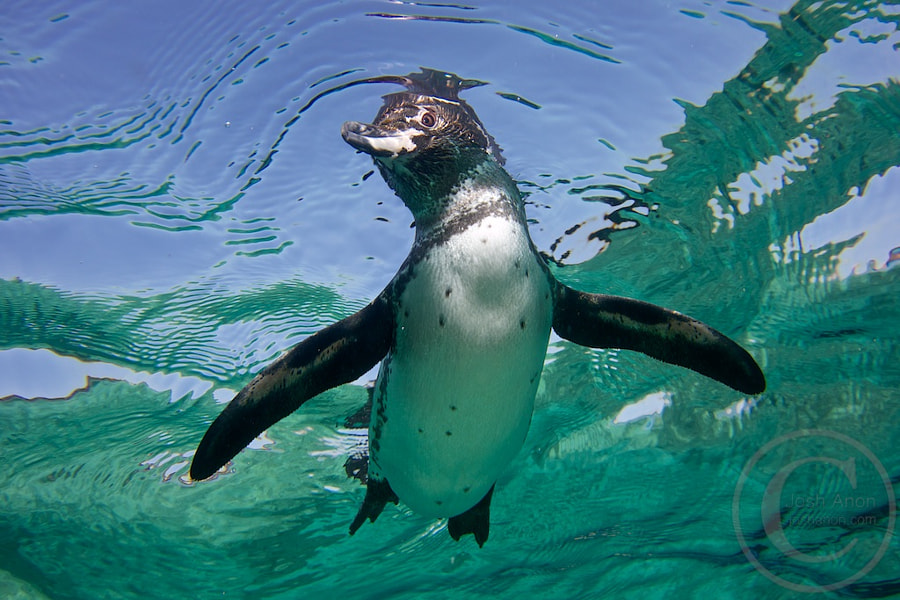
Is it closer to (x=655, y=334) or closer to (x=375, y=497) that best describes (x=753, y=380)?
(x=655, y=334)

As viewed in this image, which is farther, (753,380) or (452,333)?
(753,380)

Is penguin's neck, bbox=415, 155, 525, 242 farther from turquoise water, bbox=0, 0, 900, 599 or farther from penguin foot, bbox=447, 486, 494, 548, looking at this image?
penguin foot, bbox=447, 486, 494, 548

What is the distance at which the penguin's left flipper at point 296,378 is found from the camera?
304cm

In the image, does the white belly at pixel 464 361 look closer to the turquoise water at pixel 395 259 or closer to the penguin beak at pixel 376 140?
the penguin beak at pixel 376 140

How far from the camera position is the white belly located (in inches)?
124

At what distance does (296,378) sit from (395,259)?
9.12 ft

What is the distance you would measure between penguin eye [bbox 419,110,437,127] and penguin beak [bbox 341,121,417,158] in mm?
170

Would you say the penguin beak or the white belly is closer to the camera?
the penguin beak

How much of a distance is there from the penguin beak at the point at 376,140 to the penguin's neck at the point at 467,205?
0.39 metres
